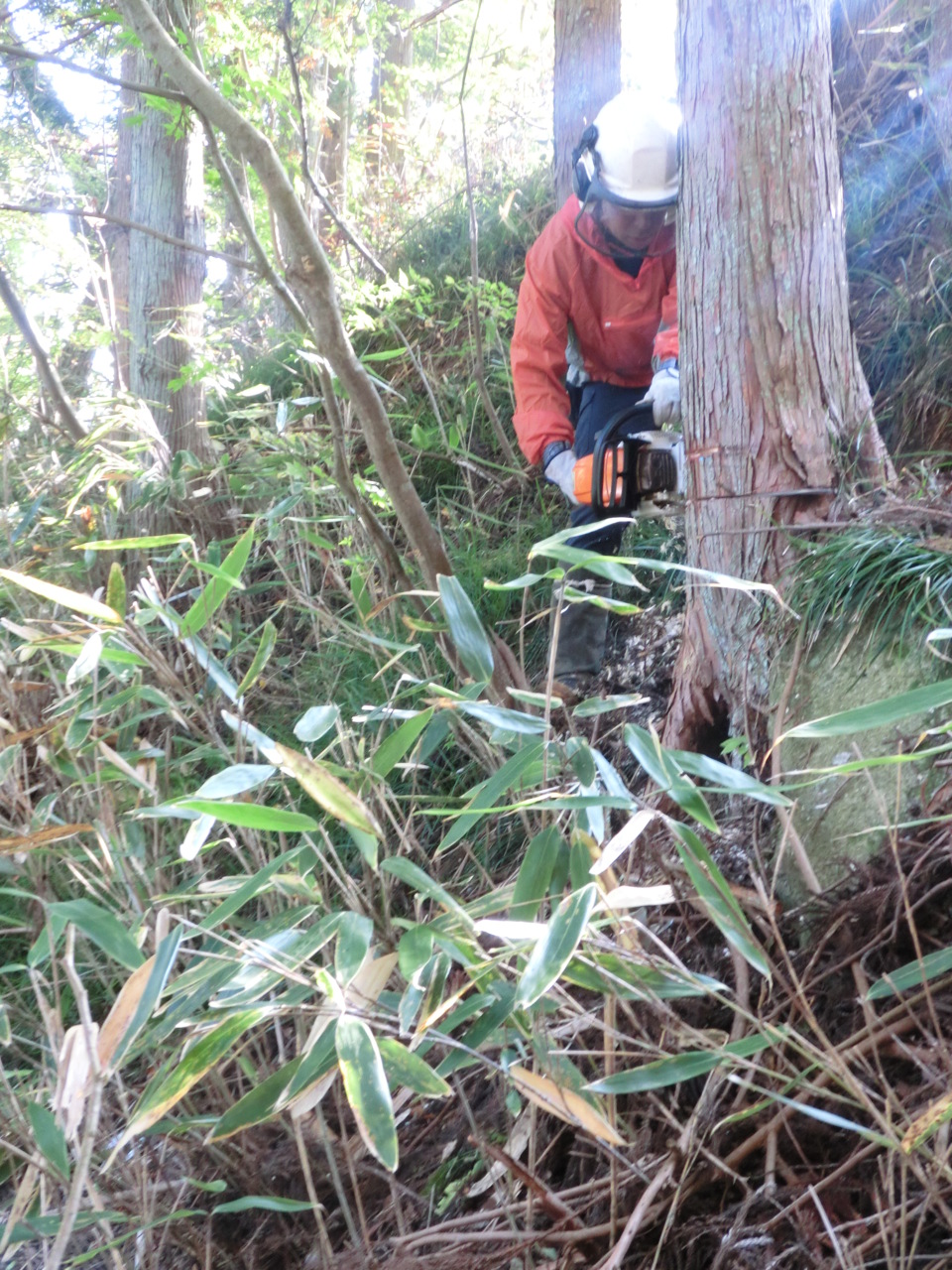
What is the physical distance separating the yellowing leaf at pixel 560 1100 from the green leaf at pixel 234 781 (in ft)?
1.51

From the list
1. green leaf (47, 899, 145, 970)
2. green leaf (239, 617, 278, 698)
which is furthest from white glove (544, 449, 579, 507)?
green leaf (47, 899, 145, 970)

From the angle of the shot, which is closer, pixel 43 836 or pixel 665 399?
pixel 43 836

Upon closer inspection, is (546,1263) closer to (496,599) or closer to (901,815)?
(901,815)

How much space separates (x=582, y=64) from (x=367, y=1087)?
446cm

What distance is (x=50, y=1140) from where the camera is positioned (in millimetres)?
1174

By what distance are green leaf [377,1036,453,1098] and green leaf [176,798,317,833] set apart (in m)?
0.27

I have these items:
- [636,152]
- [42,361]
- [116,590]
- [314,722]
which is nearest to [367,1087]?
[314,722]

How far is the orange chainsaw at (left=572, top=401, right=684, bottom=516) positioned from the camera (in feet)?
8.74

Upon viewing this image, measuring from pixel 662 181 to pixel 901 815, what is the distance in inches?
85.0

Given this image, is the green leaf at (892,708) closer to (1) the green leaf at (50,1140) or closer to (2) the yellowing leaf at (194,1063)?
(2) the yellowing leaf at (194,1063)

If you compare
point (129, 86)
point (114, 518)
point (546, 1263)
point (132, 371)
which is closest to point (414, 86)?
point (132, 371)

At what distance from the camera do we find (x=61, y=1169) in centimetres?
117

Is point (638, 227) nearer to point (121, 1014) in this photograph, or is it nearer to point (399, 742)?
point (399, 742)

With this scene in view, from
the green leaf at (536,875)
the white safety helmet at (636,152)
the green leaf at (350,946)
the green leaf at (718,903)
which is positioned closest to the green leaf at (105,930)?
the green leaf at (350,946)
